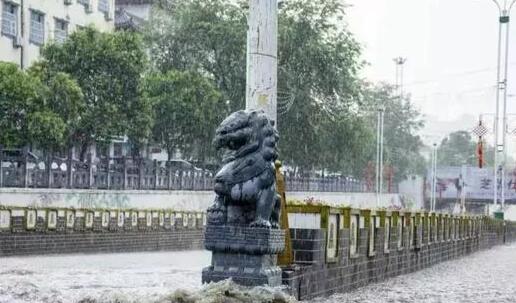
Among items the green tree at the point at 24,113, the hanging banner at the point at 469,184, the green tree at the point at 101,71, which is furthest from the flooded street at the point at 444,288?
the hanging banner at the point at 469,184

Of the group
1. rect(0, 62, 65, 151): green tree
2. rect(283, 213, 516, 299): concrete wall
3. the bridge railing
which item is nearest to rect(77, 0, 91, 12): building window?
the bridge railing

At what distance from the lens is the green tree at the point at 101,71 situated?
35281 millimetres

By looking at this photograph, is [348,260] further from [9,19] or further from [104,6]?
[104,6]

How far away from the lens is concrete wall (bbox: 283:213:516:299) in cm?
1063

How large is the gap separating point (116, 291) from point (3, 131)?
23.3 m

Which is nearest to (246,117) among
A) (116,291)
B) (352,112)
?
(116,291)

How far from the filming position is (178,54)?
49812 mm

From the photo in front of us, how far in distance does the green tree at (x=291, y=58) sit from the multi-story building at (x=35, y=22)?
4511 mm

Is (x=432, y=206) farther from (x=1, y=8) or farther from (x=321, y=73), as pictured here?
(x=1, y=8)

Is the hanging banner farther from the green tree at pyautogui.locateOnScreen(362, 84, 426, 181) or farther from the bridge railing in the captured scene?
the bridge railing

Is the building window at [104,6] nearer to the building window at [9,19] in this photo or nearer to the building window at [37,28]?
the building window at [37,28]

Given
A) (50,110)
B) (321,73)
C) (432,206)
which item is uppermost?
(321,73)

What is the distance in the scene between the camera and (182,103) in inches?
1658

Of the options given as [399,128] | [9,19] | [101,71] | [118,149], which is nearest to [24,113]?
[101,71]
